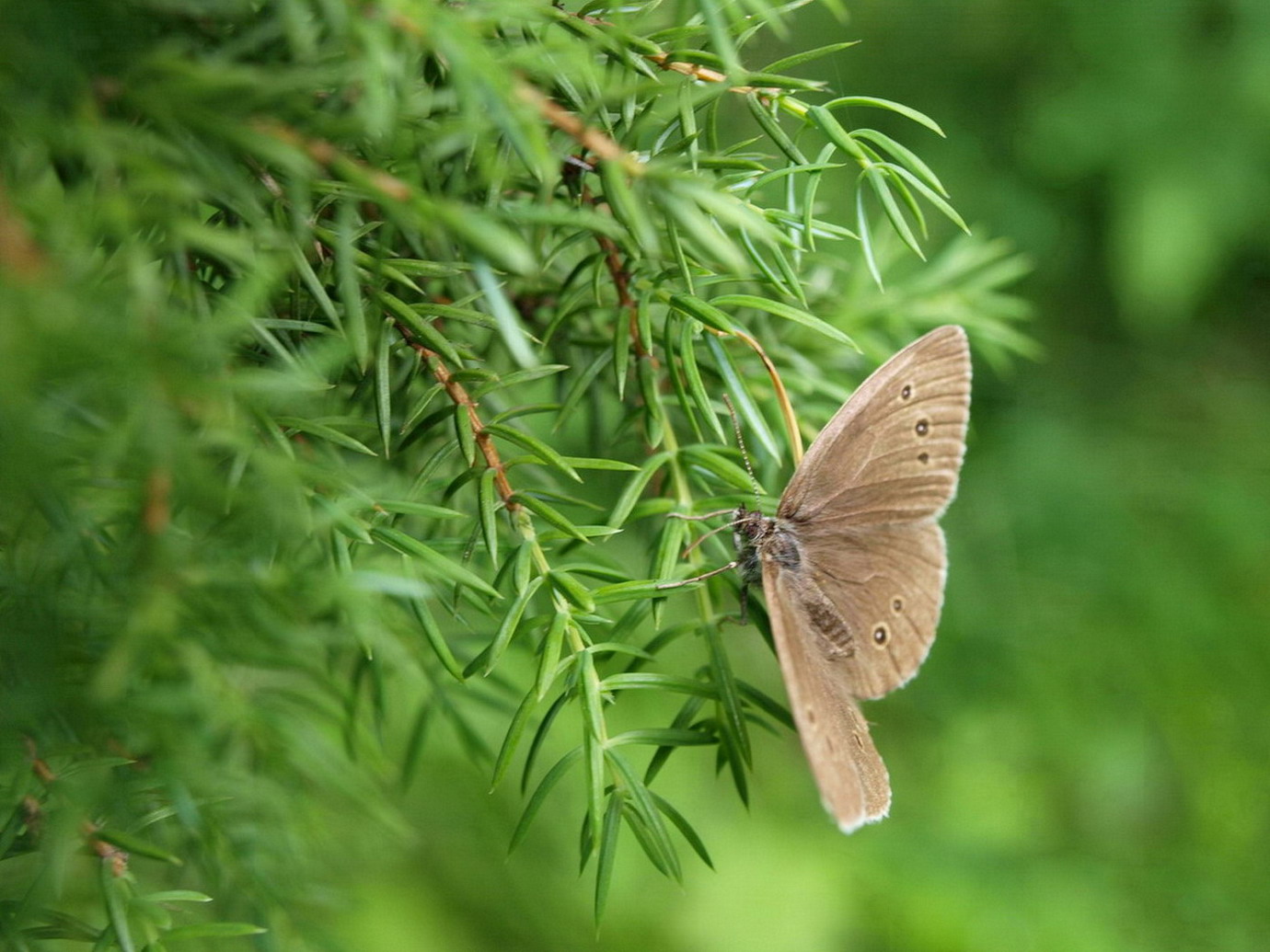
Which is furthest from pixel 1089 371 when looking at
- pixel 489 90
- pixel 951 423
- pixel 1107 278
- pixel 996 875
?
pixel 489 90

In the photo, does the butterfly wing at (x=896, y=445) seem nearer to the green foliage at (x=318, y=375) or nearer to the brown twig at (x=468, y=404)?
the green foliage at (x=318, y=375)

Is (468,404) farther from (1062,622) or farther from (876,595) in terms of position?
(1062,622)

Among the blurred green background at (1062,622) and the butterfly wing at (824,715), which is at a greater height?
the butterfly wing at (824,715)

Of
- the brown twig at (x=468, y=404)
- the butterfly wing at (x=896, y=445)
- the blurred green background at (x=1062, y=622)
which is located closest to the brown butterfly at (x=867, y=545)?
the butterfly wing at (x=896, y=445)

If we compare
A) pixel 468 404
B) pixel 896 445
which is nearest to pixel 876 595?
pixel 896 445

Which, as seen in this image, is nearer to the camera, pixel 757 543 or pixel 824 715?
pixel 824 715

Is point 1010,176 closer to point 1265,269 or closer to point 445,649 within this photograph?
point 1265,269

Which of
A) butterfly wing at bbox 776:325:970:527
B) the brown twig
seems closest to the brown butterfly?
butterfly wing at bbox 776:325:970:527
